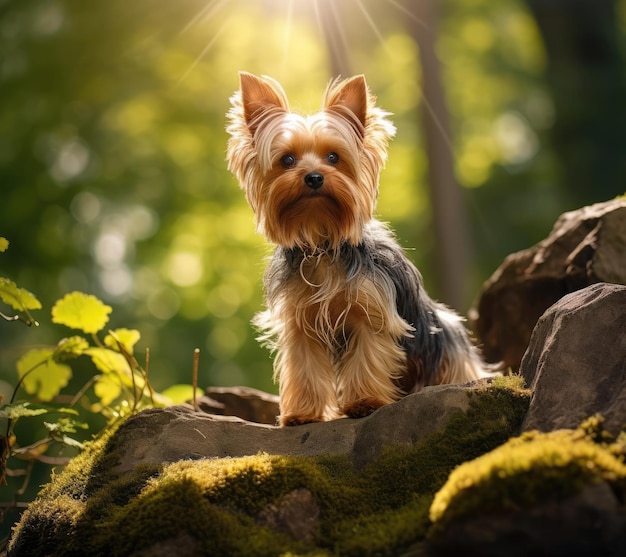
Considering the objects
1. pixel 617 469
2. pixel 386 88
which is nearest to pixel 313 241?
pixel 617 469

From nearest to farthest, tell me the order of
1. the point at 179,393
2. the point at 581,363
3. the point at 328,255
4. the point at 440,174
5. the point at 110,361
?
the point at 581,363
the point at 328,255
the point at 110,361
the point at 179,393
the point at 440,174

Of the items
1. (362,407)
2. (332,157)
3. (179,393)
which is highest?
(332,157)

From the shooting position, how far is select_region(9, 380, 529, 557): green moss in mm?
3773

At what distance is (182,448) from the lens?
487cm

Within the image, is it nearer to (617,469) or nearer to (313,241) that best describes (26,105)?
(313,241)

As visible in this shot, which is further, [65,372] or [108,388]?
[108,388]

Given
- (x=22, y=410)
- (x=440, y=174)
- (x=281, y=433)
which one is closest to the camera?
(x=22, y=410)

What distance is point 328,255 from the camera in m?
5.58

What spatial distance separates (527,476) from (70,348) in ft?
12.2

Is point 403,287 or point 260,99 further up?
point 260,99

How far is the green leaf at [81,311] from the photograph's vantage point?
585 cm

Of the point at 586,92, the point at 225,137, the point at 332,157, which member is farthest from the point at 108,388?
the point at 225,137

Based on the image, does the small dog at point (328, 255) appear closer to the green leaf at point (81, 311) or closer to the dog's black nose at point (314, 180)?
the dog's black nose at point (314, 180)

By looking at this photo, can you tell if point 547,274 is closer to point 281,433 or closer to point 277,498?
point 281,433
